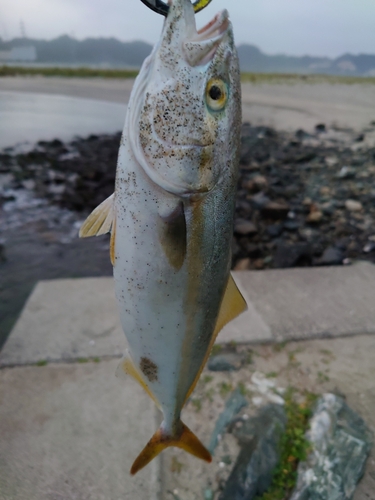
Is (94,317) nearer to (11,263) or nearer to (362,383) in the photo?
(362,383)

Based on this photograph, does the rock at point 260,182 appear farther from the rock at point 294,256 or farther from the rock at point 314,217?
the rock at point 294,256

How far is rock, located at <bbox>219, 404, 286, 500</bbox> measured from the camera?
2162 mm

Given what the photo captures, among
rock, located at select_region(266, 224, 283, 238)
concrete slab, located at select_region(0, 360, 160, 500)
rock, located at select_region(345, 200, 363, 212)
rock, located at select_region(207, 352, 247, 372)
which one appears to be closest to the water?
rock, located at select_region(266, 224, 283, 238)

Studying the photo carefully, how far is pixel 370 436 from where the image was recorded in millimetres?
2455

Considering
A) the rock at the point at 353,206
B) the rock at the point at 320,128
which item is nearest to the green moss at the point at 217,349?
the rock at the point at 353,206

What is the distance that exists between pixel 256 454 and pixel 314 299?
207 cm

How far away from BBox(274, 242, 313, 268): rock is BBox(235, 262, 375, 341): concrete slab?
84cm

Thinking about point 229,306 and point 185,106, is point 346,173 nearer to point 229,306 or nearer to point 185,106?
point 229,306

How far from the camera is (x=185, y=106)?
1.34 metres

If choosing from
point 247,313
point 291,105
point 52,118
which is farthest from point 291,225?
point 291,105

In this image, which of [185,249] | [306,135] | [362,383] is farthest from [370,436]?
[306,135]

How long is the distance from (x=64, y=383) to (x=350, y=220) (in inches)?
238

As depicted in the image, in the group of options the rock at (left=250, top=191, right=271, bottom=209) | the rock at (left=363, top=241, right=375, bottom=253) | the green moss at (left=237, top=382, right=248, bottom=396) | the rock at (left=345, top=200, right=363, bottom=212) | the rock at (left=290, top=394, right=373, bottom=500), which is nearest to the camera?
the rock at (left=290, top=394, right=373, bottom=500)

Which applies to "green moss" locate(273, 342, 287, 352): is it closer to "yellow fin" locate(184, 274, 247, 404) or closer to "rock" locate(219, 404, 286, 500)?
"rock" locate(219, 404, 286, 500)
